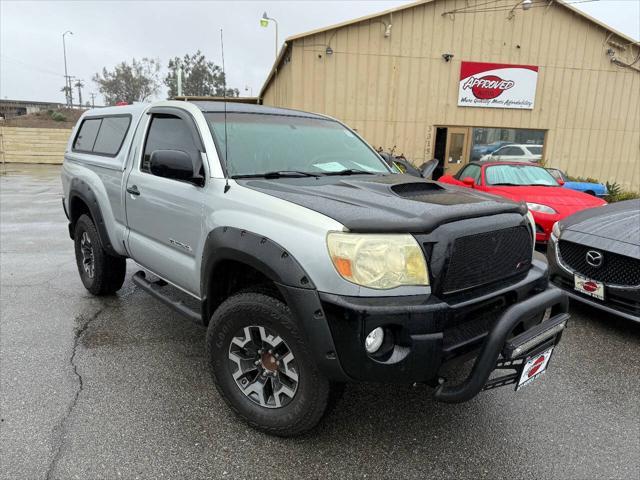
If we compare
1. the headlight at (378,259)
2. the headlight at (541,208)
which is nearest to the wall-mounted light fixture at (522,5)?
the headlight at (541,208)

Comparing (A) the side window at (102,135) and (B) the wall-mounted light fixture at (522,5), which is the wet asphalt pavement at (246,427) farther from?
(B) the wall-mounted light fixture at (522,5)

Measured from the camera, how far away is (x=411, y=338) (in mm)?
1998

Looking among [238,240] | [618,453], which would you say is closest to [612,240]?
[618,453]

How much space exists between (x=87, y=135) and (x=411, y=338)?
4267mm

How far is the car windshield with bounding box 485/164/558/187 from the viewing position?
23.9 ft

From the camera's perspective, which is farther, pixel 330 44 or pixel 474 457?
pixel 330 44

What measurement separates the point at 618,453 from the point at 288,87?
13110mm

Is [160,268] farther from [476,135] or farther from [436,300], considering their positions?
[476,135]

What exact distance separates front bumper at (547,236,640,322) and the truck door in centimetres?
272

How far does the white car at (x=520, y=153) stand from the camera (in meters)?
14.6

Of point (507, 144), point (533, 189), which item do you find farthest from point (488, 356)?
point (507, 144)

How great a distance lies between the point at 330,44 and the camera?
12.9 m

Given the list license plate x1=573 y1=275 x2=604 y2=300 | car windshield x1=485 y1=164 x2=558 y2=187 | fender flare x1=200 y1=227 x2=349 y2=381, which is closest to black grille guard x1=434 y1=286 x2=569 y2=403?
fender flare x1=200 y1=227 x2=349 y2=381

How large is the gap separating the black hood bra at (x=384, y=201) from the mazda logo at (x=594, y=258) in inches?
61.2
